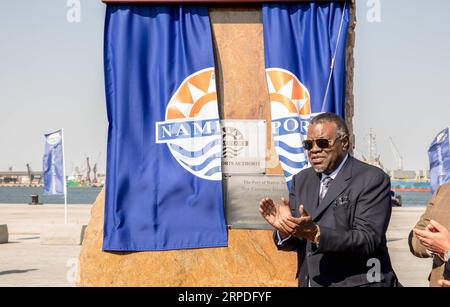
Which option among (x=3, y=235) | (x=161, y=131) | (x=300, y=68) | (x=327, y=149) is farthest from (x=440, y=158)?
(x=327, y=149)

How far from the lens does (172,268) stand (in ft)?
22.8

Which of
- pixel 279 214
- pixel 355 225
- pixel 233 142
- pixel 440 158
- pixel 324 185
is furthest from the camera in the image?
pixel 440 158

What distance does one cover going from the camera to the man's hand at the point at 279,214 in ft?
12.2

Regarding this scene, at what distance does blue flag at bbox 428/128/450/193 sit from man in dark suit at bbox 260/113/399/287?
412 inches

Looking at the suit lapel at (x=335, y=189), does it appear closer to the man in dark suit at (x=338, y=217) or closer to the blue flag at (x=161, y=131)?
the man in dark suit at (x=338, y=217)

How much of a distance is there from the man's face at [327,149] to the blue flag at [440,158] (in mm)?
10468

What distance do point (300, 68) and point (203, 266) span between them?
2.18 m

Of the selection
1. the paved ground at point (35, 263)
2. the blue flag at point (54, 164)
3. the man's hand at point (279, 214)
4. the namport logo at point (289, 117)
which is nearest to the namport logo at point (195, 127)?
the namport logo at point (289, 117)

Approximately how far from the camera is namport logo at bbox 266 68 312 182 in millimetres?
7000

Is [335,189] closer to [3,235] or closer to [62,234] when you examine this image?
[62,234]

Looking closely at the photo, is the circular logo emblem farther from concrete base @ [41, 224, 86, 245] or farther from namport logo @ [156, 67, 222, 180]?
concrete base @ [41, 224, 86, 245]

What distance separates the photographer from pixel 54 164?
22.1 meters

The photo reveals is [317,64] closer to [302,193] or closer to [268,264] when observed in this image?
[268,264]

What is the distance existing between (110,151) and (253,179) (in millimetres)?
1463
